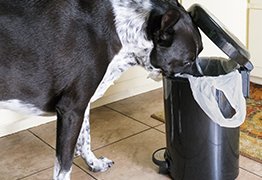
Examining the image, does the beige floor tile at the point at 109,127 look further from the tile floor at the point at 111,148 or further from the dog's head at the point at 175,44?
the dog's head at the point at 175,44

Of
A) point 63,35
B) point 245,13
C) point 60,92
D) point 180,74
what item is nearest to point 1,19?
point 63,35

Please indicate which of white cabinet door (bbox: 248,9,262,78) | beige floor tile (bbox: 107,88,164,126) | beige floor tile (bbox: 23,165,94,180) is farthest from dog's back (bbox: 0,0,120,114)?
white cabinet door (bbox: 248,9,262,78)

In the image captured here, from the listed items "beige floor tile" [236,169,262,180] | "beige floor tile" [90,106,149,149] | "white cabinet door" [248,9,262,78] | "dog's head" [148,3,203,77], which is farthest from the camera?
"white cabinet door" [248,9,262,78]

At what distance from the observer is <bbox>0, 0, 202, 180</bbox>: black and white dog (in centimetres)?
137

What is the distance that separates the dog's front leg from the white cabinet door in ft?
6.59

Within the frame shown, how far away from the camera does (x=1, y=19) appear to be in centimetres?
134

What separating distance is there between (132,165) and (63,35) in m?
0.86

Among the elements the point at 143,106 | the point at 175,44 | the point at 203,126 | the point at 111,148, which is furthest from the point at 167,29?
the point at 143,106

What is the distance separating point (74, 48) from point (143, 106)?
4.62 ft

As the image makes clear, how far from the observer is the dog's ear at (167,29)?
132 cm

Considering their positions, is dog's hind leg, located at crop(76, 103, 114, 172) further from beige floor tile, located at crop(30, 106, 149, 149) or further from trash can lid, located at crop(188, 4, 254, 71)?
trash can lid, located at crop(188, 4, 254, 71)

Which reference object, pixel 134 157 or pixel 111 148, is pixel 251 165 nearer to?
pixel 134 157

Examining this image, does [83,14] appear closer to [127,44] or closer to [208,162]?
[127,44]

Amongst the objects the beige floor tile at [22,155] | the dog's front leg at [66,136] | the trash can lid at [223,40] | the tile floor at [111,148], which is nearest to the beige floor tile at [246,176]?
the tile floor at [111,148]
